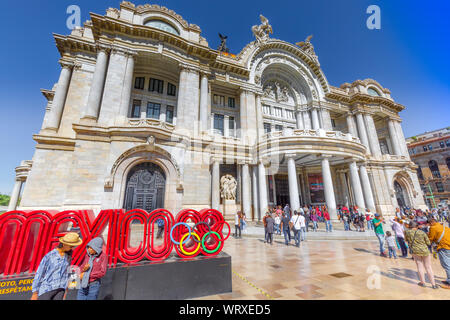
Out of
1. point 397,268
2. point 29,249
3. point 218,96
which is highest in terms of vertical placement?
point 218,96

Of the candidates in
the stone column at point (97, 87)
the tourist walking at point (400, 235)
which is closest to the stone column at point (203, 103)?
the stone column at point (97, 87)

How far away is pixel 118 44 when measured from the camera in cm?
1650

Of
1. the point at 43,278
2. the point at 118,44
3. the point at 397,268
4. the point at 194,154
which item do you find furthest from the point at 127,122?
the point at 397,268

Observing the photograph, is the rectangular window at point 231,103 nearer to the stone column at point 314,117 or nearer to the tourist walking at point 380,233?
the stone column at point 314,117

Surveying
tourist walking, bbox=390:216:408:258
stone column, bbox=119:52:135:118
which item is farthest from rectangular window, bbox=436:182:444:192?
stone column, bbox=119:52:135:118

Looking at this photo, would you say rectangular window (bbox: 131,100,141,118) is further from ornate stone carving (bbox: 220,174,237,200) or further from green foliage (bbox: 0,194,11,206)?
green foliage (bbox: 0,194,11,206)

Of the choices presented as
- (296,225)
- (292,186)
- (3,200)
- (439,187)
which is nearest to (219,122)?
(292,186)

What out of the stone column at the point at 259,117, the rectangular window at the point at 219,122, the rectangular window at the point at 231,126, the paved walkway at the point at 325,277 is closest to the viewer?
the paved walkway at the point at 325,277

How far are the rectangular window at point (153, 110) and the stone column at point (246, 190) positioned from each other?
10.9 metres

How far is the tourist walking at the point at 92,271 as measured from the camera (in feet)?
10.4

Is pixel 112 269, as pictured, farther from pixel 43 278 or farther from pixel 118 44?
pixel 118 44

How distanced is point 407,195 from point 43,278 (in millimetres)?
37510

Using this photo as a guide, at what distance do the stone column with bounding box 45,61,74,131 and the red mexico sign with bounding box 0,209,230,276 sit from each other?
1606 centimetres

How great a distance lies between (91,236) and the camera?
4.49 meters
